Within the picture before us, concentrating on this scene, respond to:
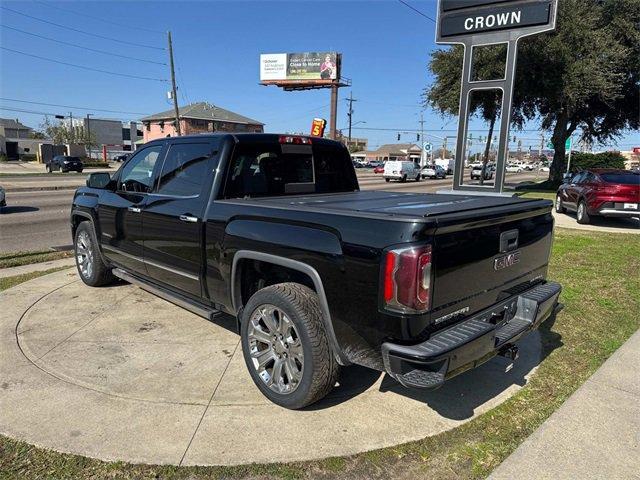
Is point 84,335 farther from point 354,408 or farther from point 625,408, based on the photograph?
point 625,408

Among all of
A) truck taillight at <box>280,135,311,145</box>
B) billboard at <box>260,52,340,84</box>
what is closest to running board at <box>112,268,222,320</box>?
truck taillight at <box>280,135,311,145</box>

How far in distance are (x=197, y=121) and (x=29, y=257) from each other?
71106 millimetres

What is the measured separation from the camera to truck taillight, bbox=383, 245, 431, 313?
2.55m

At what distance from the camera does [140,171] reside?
196 inches

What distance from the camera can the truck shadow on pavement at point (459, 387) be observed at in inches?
134

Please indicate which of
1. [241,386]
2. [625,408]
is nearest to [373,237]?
[241,386]

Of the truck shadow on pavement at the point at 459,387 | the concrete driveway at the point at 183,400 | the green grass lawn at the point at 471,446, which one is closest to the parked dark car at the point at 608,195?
the green grass lawn at the point at 471,446

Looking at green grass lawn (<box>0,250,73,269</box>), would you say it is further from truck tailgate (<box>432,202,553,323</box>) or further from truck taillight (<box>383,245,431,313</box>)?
truck tailgate (<box>432,202,553,323</box>)

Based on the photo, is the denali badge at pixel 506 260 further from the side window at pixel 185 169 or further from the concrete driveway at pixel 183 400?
the side window at pixel 185 169

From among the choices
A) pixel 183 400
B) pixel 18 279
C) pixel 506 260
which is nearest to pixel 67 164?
pixel 18 279

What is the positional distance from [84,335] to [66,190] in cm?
1973

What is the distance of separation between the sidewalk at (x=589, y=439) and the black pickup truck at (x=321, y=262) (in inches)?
22.8

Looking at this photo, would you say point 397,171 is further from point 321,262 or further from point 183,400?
point 321,262

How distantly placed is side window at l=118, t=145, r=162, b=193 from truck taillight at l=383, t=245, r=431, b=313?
298cm
